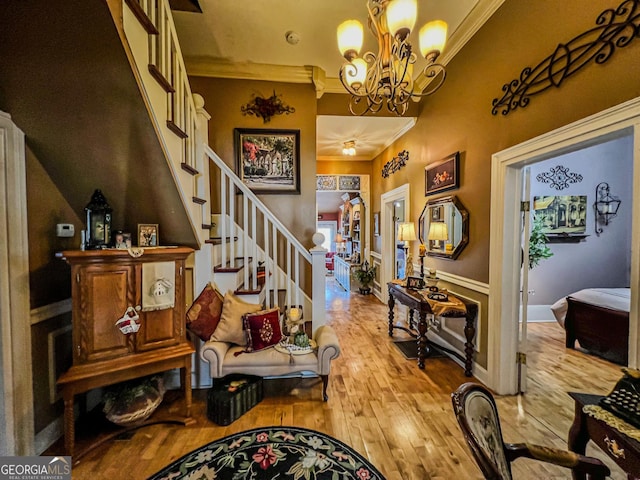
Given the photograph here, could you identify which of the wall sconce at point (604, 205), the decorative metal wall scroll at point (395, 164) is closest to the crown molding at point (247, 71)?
the decorative metal wall scroll at point (395, 164)

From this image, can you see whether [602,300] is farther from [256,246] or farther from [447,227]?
[256,246]

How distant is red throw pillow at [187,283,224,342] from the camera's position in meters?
2.18

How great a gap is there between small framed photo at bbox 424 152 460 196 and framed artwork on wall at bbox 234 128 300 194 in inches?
67.5

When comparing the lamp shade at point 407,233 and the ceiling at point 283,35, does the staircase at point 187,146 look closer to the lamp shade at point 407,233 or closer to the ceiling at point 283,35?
the ceiling at point 283,35

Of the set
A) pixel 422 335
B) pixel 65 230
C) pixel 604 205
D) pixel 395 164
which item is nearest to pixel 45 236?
pixel 65 230

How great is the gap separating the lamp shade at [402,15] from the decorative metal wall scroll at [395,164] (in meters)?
2.81

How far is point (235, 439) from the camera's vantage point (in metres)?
1.80

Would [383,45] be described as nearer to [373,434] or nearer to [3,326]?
→ [373,434]

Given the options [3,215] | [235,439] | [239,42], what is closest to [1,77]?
[3,215]

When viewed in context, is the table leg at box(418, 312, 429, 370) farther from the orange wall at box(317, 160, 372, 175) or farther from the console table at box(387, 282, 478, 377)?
the orange wall at box(317, 160, 372, 175)

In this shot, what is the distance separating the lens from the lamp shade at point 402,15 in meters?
1.42

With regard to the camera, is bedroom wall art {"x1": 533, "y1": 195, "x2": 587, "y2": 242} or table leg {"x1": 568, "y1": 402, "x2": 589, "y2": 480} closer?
table leg {"x1": 568, "y1": 402, "x2": 589, "y2": 480}

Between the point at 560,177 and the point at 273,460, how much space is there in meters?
5.41

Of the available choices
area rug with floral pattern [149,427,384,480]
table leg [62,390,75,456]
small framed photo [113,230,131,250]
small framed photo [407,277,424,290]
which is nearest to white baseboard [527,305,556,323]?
small framed photo [407,277,424,290]
